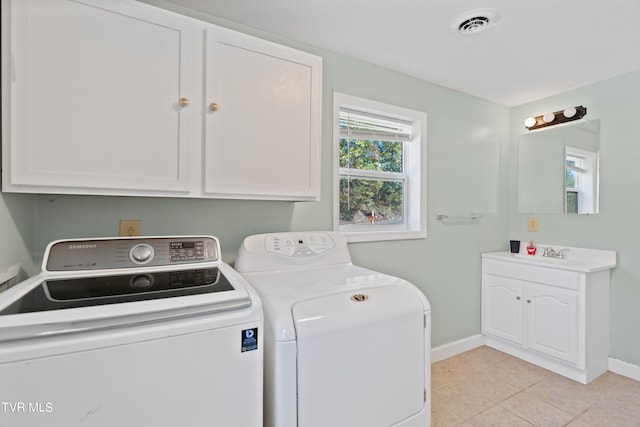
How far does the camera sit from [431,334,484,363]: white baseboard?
2.52 metres

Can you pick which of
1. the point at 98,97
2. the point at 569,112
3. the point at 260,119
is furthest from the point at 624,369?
the point at 98,97

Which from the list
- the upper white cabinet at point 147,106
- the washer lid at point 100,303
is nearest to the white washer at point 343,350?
→ the washer lid at point 100,303

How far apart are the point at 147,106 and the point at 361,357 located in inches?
52.0

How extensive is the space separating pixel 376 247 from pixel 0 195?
1961 mm

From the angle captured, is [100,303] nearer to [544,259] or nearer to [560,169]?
[544,259]

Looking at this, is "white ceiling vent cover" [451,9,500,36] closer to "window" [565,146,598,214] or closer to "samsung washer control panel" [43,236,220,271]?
"window" [565,146,598,214]

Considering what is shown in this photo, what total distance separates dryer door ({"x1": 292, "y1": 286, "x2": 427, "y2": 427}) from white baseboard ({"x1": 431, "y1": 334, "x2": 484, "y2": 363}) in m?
1.30

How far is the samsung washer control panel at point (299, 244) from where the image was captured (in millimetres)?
1630

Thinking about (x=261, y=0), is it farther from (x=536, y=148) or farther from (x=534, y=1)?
(x=536, y=148)

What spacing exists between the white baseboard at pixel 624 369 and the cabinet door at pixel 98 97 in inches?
128

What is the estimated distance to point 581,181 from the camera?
2.56 metres

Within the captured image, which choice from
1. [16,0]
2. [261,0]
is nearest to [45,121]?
[16,0]

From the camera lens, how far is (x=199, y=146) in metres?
1.37

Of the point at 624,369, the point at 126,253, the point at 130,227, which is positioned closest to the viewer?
the point at 126,253
